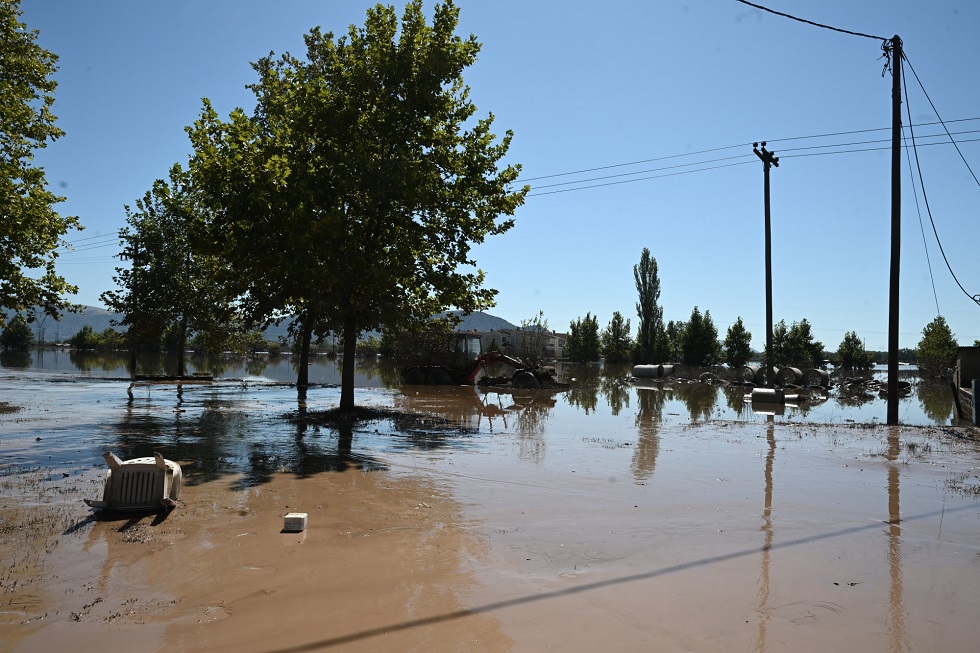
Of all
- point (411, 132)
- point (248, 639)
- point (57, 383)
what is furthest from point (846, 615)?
point (57, 383)

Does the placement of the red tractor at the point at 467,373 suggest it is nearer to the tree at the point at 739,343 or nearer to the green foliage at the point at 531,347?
the green foliage at the point at 531,347

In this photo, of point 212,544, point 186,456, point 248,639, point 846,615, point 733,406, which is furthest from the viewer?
point 733,406

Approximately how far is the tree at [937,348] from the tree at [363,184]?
5207 centimetres

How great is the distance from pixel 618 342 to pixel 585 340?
15.5ft

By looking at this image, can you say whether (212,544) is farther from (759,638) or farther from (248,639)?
(759,638)

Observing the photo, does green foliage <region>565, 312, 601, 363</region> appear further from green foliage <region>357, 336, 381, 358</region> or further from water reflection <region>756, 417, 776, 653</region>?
water reflection <region>756, 417, 776, 653</region>

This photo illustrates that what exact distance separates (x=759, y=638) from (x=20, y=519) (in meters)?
8.05

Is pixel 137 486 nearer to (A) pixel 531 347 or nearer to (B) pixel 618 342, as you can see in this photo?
(A) pixel 531 347

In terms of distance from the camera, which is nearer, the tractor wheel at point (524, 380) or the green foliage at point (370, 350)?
the tractor wheel at point (524, 380)

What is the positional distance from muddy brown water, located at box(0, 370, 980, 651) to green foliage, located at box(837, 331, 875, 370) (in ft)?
237

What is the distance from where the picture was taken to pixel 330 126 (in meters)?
18.9

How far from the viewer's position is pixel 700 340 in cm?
7919

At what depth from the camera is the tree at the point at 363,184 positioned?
56.5 feet

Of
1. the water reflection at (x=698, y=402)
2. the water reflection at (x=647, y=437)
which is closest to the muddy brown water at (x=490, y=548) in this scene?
the water reflection at (x=647, y=437)
